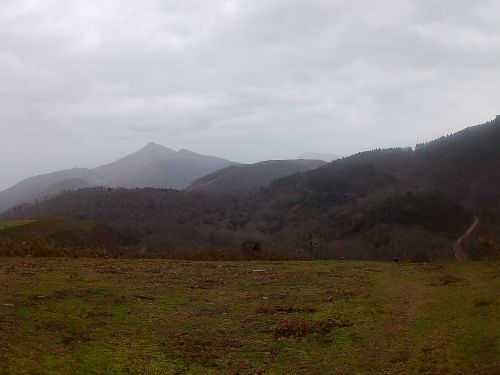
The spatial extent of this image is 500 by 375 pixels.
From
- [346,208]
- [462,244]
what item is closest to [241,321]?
[462,244]

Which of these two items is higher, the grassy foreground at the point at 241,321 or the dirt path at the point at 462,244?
the grassy foreground at the point at 241,321

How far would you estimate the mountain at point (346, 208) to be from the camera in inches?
3477

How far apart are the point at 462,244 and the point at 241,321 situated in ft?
260

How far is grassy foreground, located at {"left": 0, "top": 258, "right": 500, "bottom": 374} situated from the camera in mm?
9695

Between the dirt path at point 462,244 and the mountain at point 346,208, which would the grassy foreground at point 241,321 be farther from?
the dirt path at point 462,244

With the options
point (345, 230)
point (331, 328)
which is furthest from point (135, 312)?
point (345, 230)

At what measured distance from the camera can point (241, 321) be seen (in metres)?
13.4

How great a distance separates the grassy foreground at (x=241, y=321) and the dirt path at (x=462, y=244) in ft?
178

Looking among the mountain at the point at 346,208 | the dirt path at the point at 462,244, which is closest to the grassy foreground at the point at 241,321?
the mountain at the point at 346,208

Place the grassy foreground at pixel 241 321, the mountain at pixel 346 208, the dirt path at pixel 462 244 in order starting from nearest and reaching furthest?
the grassy foreground at pixel 241 321, the dirt path at pixel 462 244, the mountain at pixel 346 208

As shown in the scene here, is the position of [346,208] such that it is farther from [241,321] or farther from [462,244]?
[241,321]

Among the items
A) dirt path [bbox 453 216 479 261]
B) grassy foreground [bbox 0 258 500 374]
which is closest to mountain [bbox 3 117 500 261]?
dirt path [bbox 453 216 479 261]

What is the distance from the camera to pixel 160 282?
59.6 ft

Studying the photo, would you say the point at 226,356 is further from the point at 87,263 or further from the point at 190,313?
the point at 87,263
